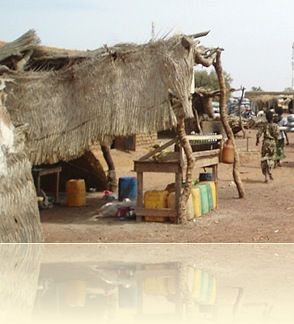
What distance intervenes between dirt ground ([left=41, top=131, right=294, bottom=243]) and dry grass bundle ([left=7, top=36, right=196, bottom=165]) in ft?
4.29

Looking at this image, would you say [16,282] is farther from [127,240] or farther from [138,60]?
[138,60]

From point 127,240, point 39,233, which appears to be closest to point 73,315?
point 39,233

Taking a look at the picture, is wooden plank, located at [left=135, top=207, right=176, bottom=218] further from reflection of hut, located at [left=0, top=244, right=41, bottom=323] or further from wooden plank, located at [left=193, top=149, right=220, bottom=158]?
reflection of hut, located at [left=0, top=244, right=41, bottom=323]

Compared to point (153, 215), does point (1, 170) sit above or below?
above

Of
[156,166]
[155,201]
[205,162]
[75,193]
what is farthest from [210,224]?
[75,193]

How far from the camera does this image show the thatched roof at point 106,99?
10.6 meters

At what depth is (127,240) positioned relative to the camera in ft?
31.2

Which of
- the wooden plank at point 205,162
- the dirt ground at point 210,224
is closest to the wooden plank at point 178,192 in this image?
the dirt ground at point 210,224

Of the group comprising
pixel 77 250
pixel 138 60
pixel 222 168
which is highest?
pixel 138 60

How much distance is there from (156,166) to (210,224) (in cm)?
130

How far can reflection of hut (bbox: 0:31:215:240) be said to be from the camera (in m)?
10.6

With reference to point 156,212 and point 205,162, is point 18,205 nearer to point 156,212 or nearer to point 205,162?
point 156,212

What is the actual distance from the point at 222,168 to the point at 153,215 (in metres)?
9.59

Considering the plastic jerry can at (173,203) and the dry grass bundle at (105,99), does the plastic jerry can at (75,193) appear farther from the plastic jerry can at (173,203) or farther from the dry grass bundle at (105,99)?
the plastic jerry can at (173,203)
